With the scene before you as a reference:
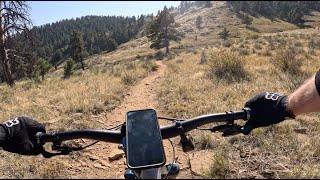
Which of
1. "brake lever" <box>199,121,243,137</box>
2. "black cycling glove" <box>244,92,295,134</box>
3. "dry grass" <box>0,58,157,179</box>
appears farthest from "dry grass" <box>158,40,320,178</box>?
"dry grass" <box>0,58,157,179</box>

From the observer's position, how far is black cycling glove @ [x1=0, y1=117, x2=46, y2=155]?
1.77 meters

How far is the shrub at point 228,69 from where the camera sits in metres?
10.9

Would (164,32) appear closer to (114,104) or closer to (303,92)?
(114,104)

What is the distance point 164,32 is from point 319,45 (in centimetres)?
3786

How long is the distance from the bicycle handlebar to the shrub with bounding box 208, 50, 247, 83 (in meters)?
8.75

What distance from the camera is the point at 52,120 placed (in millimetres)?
7391

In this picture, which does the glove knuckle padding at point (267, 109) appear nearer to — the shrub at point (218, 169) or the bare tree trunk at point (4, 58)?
the shrub at point (218, 169)

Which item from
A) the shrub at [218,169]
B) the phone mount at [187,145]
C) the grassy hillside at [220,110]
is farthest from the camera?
the grassy hillside at [220,110]

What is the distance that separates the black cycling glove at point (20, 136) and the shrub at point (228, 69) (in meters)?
9.06

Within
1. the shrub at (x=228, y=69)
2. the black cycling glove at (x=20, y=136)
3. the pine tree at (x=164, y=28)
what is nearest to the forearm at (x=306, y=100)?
the black cycling glove at (x=20, y=136)

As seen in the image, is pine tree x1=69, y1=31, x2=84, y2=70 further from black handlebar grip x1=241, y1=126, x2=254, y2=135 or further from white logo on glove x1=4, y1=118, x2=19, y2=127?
black handlebar grip x1=241, y1=126, x2=254, y2=135

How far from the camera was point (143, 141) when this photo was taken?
149 centimetres

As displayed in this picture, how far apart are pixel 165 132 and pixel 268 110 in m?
0.70

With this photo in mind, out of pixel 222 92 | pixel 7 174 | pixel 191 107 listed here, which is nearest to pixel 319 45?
pixel 222 92
